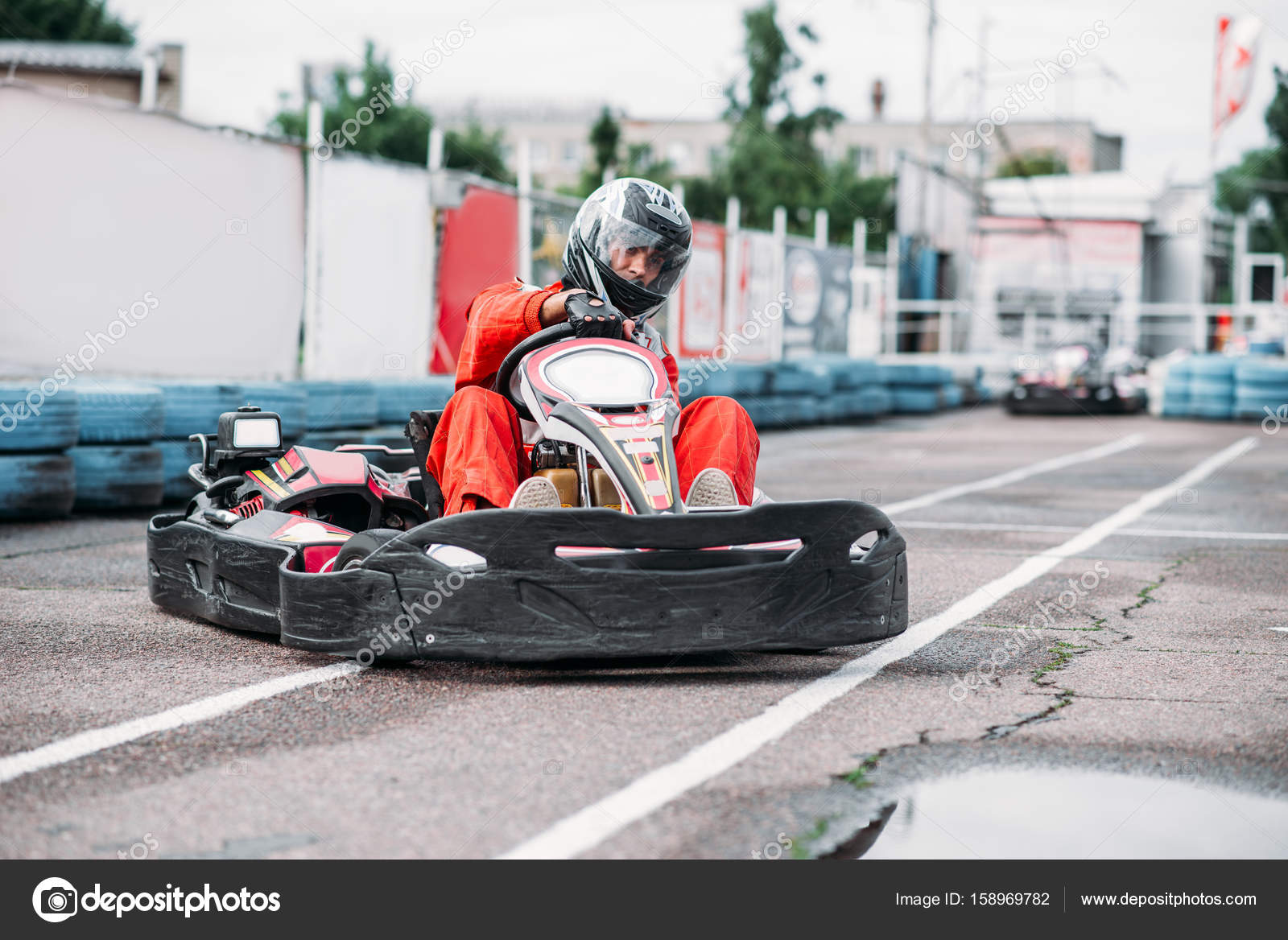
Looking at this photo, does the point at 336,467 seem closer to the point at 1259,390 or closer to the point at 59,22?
the point at 1259,390

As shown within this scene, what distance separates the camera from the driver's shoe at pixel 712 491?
448cm

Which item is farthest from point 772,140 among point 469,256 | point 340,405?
point 340,405

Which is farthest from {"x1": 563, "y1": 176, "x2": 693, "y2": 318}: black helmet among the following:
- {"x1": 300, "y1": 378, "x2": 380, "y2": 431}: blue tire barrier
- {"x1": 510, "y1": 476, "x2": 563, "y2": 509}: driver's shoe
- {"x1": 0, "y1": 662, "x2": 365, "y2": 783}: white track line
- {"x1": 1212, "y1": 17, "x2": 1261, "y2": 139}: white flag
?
{"x1": 1212, "y1": 17, "x2": 1261, "y2": 139}: white flag

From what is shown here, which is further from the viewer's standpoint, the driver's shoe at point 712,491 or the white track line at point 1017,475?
the white track line at point 1017,475

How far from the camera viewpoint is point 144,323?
390 inches

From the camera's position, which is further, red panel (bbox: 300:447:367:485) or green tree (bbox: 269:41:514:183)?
green tree (bbox: 269:41:514:183)

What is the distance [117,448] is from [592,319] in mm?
4821

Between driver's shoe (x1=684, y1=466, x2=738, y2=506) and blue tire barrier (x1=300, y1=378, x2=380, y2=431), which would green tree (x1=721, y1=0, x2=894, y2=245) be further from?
driver's shoe (x1=684, y1=466, x2=738, y2=506)

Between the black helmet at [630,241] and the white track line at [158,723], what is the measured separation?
1.54 m

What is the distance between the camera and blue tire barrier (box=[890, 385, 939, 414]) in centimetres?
2186

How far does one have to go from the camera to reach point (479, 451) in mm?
4422

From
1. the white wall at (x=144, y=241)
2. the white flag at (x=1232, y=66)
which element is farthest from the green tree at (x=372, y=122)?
the white wall at (x=144, y=241)
